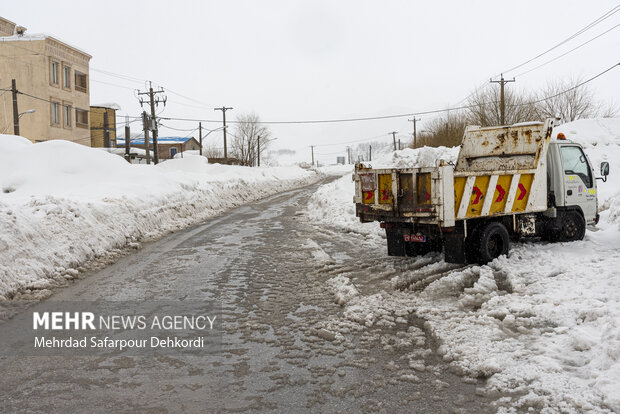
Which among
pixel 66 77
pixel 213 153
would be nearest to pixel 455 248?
pixel 66 77

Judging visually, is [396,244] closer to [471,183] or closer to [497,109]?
[471,183]

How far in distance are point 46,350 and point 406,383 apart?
375 centimetres

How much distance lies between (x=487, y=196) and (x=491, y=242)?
3.12 ft

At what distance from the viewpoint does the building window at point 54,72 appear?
3931cm

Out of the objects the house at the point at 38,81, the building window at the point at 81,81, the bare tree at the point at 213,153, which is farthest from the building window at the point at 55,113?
the bare tree at the point at 213,153

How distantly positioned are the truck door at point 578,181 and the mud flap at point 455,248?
9.99ft

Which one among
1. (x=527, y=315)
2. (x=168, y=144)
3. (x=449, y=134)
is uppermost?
(x=168, y=144)

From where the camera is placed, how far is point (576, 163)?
1020 cm

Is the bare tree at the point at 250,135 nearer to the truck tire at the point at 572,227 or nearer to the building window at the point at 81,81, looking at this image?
the building window at the point at 81,81

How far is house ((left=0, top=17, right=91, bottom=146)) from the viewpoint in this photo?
3834 centimetres

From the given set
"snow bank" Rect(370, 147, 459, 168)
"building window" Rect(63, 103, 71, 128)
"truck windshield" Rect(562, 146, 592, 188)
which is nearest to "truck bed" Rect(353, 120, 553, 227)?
"truck windshield" Rect(562, 146, 592, 188)

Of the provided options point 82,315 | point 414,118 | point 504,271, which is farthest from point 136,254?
point 414,118

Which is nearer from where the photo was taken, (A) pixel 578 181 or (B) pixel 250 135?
(A) pixel 578 181

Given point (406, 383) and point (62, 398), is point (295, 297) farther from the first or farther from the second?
point (62, 398)
